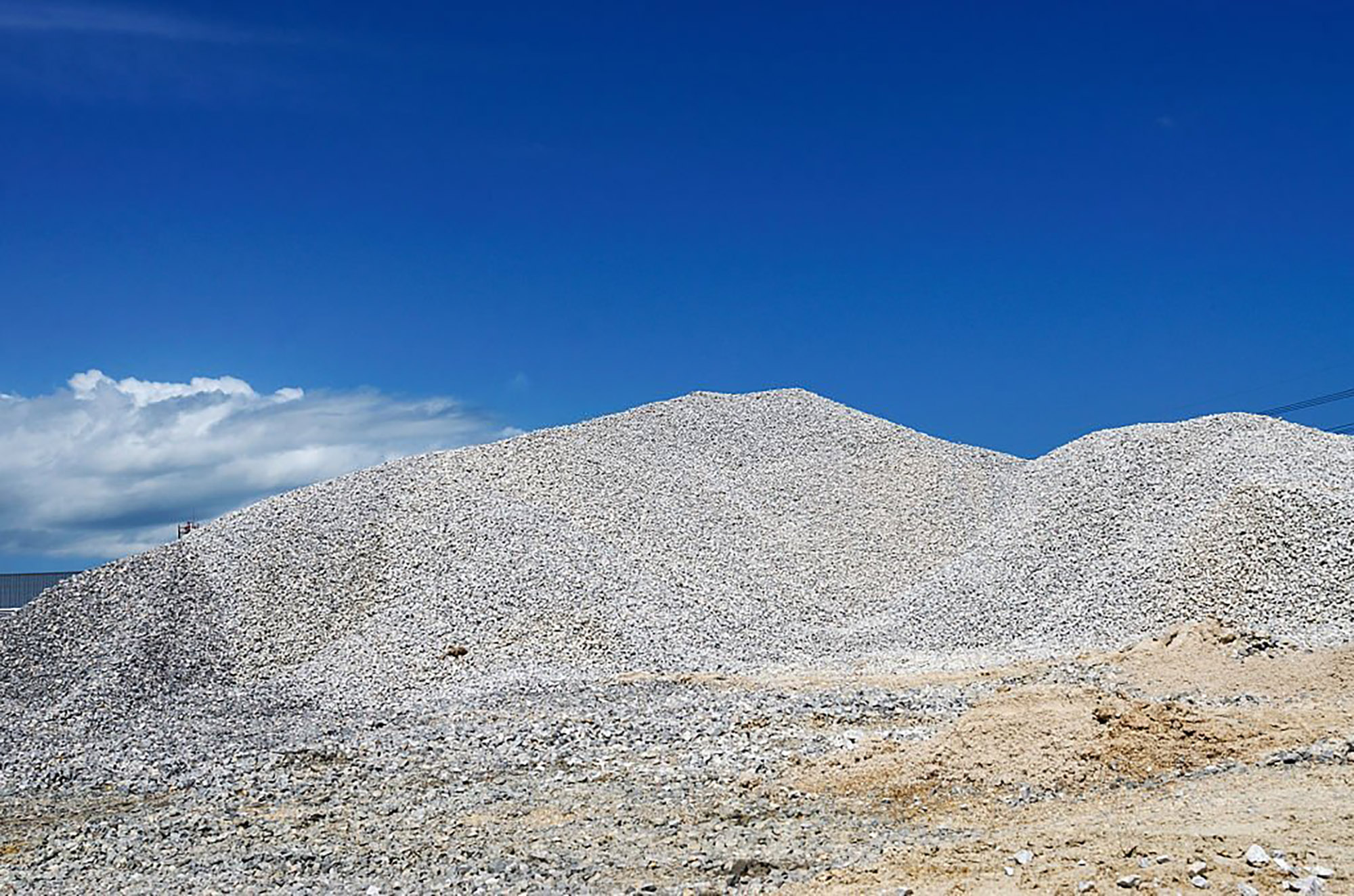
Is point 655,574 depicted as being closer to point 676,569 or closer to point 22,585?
point 676,569

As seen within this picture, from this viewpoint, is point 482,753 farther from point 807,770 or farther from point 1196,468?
point 1196,468

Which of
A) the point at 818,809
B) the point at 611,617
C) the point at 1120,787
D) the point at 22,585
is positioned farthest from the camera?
the point at 22,585

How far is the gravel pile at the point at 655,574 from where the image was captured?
15.2 metres

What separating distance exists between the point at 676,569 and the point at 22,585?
1933cm

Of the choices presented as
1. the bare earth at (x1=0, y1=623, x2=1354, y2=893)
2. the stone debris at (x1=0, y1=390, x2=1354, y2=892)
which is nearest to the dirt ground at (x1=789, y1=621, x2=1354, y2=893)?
the bare earth at (x1=0, y1=623, x2=1354, y2=893)

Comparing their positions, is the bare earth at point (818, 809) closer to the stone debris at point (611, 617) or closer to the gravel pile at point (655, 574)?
the stone debris at point (611, 617)

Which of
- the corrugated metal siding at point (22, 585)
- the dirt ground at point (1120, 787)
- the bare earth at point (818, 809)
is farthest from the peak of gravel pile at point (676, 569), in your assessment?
the corrugated metal siding at point (22, 585)

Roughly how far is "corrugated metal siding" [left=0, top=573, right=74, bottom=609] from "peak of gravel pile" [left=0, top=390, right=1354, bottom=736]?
10289 millimetres

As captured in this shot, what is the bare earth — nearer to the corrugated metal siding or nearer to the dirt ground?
the dirt ground

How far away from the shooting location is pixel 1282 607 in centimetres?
1498

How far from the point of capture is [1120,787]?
26.0 feet

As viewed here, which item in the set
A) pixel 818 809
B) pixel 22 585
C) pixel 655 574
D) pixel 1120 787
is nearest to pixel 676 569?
pixel 655 574

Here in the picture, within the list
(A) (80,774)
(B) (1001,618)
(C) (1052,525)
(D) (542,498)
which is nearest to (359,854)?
(A) (80,774)

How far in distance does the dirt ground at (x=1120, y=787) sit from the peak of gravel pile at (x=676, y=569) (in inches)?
178
